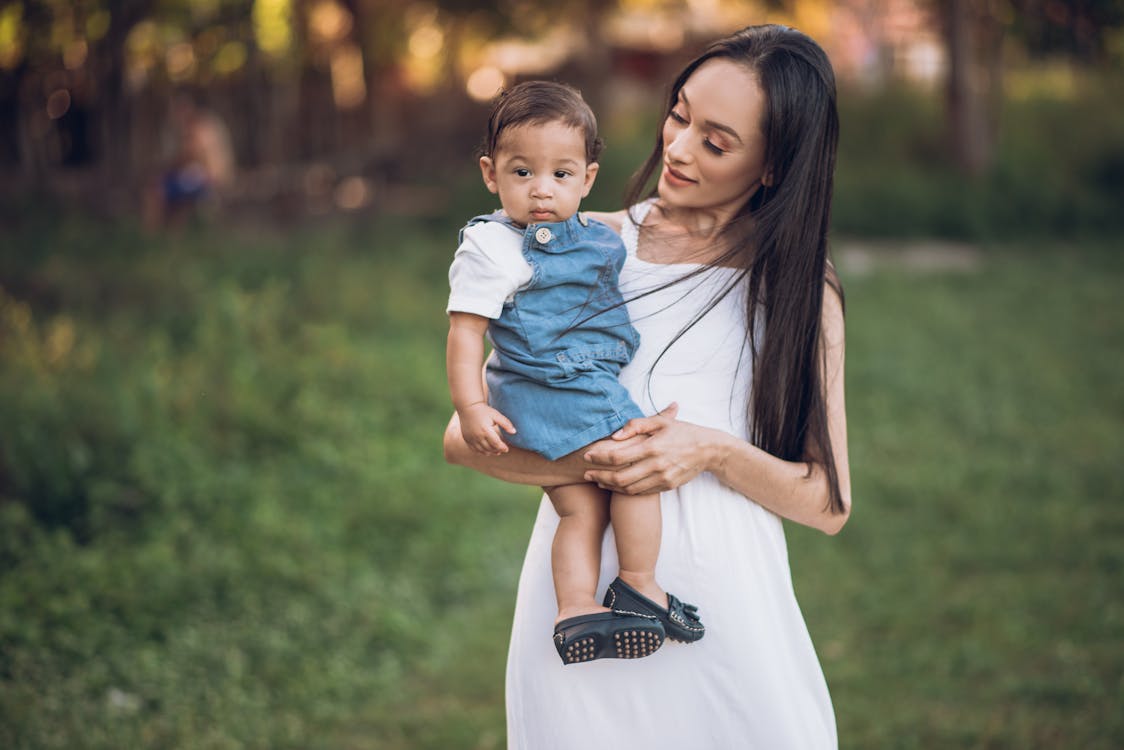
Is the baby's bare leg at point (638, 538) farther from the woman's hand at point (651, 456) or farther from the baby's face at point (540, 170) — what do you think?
the baby's face at point (540, 170)

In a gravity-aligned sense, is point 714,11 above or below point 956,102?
above

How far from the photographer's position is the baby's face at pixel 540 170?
75.6 inches

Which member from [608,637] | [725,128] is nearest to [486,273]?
[725,128]

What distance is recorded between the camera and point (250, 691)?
373 cm

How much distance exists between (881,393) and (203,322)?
424cm

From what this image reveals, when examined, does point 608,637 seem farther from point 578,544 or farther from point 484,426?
point 484,426

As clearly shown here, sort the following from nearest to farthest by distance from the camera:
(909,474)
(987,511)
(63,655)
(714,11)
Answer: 1. (63,655)
2. (987,511)
3. (909,474)
4. (714,11)

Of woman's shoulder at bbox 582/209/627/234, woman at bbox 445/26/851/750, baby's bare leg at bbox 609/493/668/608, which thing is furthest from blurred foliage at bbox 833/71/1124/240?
baby's bare leg at bbox 609/493/668/608

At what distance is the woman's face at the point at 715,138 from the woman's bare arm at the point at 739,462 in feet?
0.98

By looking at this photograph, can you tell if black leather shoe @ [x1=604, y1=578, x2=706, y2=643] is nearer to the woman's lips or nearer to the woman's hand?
the woman's hand

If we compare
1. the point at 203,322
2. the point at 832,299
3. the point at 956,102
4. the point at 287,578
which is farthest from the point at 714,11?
the point at 832,299

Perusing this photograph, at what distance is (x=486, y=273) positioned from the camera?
6.18 feet

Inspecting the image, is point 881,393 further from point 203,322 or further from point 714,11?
point 714,11

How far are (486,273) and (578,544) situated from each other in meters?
0.52
